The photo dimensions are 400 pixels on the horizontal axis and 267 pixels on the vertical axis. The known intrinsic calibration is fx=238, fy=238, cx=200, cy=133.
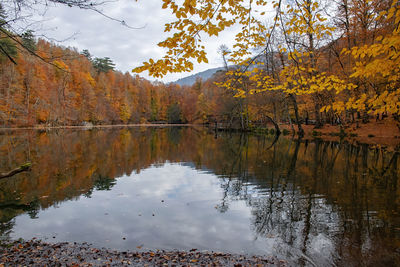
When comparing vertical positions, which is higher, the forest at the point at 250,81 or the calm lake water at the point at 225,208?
the forest at the point at 250,81

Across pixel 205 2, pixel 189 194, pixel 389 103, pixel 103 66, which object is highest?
pixel 103 66

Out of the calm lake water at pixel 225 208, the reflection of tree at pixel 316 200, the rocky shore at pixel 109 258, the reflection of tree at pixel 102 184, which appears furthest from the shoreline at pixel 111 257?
the reflection of tree at pixel 102 184

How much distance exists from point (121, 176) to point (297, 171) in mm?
8602

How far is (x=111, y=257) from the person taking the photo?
446 cm

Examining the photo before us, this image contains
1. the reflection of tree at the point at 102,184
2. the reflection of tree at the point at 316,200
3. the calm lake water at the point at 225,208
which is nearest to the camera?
the calm lake water at the point at 225,208

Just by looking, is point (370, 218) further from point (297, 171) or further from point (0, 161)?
point (0, 161)

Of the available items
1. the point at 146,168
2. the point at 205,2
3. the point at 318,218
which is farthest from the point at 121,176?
the point at 205,2

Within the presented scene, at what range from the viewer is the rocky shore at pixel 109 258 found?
4.18 meters

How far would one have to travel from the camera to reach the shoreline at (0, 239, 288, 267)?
13.7 ft

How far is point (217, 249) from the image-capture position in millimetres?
4859

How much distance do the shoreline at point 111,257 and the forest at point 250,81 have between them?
10.9 ft

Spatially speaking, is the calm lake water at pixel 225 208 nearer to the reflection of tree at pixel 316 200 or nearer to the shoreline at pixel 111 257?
the reflection of tree at pixel 316 200

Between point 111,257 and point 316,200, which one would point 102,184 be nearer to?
point 111,257

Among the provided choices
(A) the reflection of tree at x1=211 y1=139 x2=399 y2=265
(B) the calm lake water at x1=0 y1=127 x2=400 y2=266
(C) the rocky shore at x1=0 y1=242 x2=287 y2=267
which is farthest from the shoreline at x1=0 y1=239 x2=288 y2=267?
(A) the reflection of tree at x1=211 y1=139 x2=399 y2=265
